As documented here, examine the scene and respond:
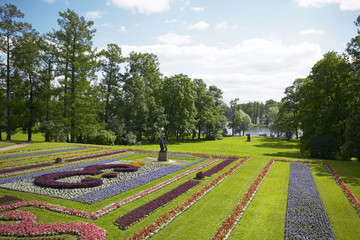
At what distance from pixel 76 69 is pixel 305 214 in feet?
116

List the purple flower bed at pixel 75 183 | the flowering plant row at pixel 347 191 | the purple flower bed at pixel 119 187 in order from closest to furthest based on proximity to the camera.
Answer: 1. the flowering plant row at pixel 347 191
2. the purple flower bed at pixel 119 187
3. the purple flower bed at pixel 75 183

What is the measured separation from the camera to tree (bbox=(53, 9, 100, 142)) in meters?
34.8

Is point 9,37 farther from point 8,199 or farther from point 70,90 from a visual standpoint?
point 8,199

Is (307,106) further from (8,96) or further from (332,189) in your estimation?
(8,96)

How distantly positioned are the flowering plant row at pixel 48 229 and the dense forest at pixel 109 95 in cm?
2511

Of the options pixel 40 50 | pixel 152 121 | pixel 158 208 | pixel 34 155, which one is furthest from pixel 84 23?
pixel 158 208

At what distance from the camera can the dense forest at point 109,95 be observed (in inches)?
1122

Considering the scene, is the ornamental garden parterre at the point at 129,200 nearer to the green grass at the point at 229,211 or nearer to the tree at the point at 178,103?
the green grass at the point at 229,211

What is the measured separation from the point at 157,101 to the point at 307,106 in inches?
1117

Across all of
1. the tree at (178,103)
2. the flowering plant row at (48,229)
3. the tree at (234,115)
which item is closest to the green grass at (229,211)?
the flowering plant row at (48,229)

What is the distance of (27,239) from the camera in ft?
24.8

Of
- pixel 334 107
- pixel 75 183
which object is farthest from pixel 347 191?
pixel 334 107

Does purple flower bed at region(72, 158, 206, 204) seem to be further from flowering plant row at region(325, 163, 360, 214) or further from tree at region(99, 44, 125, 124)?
tree at region(99, 44, 125, 124)

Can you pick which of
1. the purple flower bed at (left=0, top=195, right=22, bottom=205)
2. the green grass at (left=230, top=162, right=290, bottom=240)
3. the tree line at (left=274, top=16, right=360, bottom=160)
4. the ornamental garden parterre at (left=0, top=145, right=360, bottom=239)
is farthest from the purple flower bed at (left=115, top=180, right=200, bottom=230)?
the tree line at (left=274, top=16, right=360, bottom=160)
